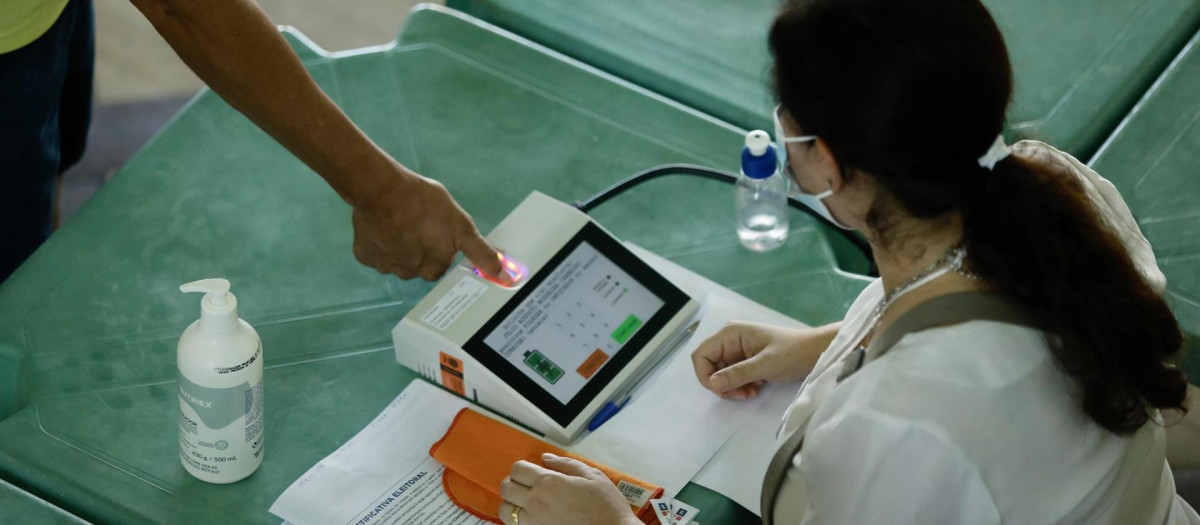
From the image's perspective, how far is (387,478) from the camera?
4.10 ft

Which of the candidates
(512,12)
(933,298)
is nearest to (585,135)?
(512,12)

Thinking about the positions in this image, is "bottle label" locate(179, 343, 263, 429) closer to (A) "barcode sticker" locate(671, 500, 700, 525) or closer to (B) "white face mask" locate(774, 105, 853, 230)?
(A) "barcode sticker" locate(671, 500, 700, 525)

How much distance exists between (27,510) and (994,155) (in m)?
0.99

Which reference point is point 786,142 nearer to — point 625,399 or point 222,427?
point 625,399

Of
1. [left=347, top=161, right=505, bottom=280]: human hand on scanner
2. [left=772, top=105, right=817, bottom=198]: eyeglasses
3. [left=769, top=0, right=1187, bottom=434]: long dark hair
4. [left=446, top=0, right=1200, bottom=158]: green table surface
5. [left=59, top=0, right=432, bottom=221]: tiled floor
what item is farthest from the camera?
[left=59, top=0, right=432, bottom=221]: tiled floor

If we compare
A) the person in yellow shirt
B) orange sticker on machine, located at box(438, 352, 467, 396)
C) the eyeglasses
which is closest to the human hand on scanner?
the person in yellow shirt

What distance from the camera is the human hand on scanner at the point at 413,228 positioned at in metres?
1.38

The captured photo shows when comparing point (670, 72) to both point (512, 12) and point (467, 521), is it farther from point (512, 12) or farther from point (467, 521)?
point (467, 521)

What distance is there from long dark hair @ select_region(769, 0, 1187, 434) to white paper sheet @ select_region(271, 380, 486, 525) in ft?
1.77

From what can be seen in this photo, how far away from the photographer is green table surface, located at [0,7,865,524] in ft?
4.20

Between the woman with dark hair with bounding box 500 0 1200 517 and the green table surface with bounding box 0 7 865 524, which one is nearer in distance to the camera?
the woman with dark hair with bounding box 500 0 1200 517

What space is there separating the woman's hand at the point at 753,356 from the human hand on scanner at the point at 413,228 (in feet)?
0.87

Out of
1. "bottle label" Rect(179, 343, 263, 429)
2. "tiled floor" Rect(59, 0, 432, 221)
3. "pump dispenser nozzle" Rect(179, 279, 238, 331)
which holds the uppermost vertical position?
"pump dispenser nozzle" Rect(179, 279, 238, 331)

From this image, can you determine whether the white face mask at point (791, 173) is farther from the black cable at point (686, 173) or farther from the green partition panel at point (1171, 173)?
the green partition panel at point (1171, 173)
